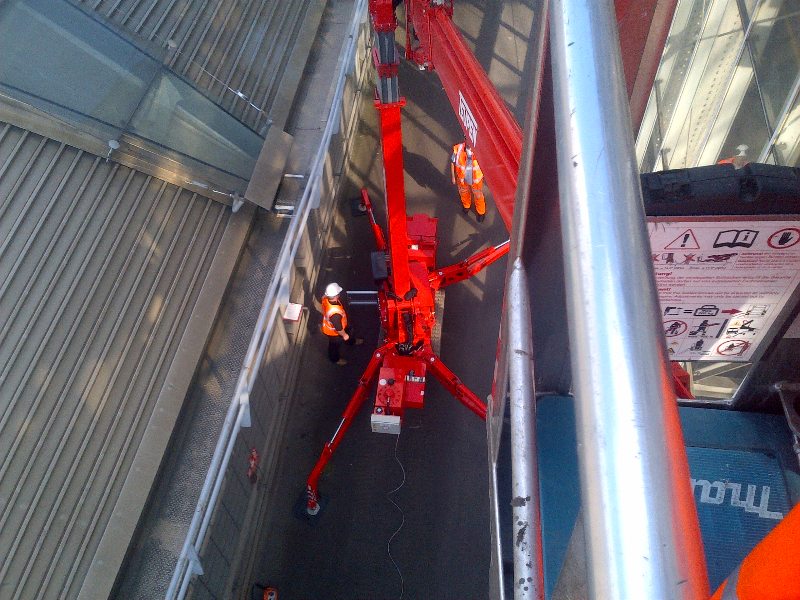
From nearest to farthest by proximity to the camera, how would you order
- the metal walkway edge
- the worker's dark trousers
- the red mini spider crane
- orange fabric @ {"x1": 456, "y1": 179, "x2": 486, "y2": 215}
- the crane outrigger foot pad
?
the red mini spider crane
the metal walkway edge
the crane outrigger foot pad
the worker's dark trousers
orange fabric @ {"x1": 456, "y1": 179, "x2": 486, "y2": 215}

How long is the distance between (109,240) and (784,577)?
6103 millimetres

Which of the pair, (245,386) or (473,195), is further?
(473,195)

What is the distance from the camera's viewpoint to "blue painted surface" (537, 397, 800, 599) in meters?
1.88

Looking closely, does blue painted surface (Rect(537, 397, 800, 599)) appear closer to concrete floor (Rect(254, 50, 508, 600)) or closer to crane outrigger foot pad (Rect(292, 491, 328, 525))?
concrete floor (Rect(254, 50, 508, 600))

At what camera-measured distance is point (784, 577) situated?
0.75 meters

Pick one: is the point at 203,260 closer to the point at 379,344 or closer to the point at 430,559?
the point at 379,344

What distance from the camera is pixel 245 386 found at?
18.4 feet

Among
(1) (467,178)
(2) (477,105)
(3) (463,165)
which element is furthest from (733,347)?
(3) (463,165)

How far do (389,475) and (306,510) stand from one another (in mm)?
1179

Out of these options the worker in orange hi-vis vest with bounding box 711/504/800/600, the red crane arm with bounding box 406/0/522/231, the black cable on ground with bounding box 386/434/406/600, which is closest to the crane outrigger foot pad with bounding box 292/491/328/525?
the black cable on ground with bounding box 386/434/406/600

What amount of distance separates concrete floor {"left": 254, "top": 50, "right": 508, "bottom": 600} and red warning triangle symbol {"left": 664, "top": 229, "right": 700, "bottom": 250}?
534 centimetres

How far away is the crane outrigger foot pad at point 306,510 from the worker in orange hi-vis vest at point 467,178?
217 inches

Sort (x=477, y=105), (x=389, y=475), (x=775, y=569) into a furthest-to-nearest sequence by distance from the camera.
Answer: (x=389, y=475) < (x=477, y=105) < (x=775, y=569)

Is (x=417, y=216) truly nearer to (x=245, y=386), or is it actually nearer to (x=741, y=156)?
(x=245, y=386)
